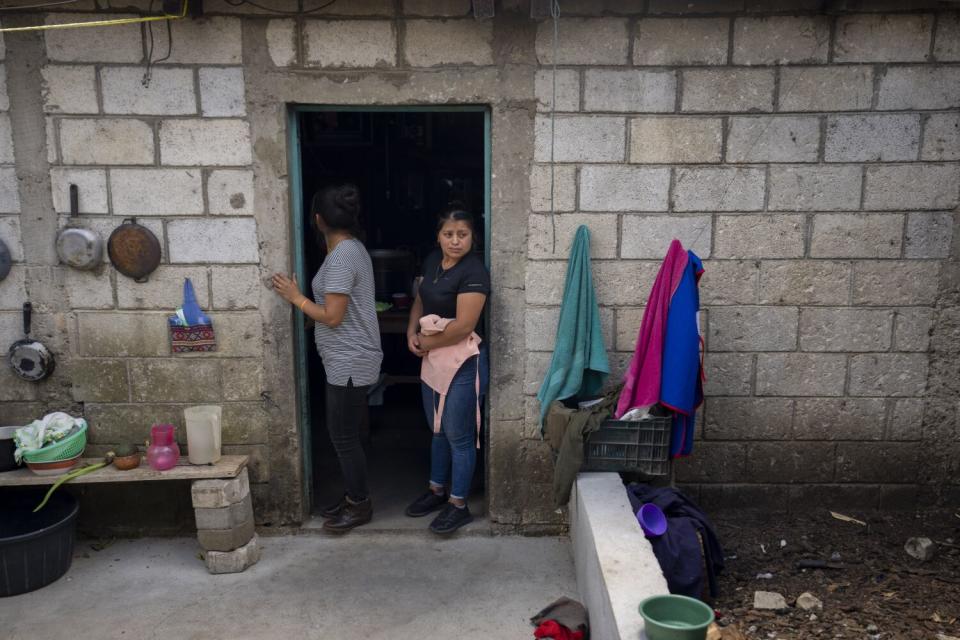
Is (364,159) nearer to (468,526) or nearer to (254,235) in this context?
(254,235)

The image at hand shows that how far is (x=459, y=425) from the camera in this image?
178 inches

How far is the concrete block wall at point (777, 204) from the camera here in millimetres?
4176

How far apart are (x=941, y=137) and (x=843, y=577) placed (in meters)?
2.48

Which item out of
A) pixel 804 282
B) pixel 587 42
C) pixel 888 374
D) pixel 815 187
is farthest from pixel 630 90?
pixel 888 374

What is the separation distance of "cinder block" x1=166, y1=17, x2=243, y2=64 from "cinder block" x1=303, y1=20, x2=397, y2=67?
389 mm

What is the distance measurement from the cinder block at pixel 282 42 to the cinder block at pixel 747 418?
310 centimetres

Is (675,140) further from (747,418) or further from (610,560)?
(610,560)

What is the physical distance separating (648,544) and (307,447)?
2292 millimetres

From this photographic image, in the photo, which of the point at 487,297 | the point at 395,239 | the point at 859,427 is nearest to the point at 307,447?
the point at 487,297

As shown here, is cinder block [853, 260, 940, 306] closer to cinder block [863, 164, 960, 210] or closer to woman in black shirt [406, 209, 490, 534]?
cinder block [863, 164, 960, 210]

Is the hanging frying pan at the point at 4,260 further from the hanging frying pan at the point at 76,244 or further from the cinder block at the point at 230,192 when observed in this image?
the cinder block at the point at 230,192

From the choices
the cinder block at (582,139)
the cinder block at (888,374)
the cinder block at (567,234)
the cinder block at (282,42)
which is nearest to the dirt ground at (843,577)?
the cinder block at (888,374)

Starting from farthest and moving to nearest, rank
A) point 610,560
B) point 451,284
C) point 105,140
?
point 451,284, point 105,140, point 610,560

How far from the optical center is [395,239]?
821cm
